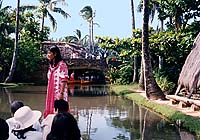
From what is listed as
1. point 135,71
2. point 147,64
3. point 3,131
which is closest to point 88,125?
point 147,64

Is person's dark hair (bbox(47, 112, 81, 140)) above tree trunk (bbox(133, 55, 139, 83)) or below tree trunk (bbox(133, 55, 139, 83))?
below

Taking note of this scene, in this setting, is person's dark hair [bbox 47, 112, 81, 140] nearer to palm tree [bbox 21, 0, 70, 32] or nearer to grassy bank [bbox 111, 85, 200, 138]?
grassy bank [bbox 111, 85, 200, 138]

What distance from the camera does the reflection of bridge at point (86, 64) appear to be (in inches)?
1539

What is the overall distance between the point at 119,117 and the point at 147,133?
356 centimetres

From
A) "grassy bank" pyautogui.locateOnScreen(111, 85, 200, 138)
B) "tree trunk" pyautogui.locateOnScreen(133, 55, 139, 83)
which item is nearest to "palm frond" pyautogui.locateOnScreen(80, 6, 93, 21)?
"tree trunk" pyautogui.locateOnScreen(133, 55, 139, 83)

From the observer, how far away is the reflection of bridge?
39.1m

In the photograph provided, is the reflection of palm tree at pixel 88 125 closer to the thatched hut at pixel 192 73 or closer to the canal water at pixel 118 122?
the canal water at pixel 118 122

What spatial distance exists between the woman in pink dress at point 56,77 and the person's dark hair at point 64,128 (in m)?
3.81

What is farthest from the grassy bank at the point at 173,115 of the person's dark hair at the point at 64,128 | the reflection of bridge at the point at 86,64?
the reflection of bridge at the point at 86,64

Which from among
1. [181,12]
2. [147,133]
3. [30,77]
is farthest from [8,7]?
[147,133]

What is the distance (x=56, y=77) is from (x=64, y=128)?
4.18 metres

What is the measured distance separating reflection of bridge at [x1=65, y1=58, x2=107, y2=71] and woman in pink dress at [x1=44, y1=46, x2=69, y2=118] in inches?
1206

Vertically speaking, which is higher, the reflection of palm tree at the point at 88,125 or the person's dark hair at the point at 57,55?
the person's dark hair at the point at 57,55

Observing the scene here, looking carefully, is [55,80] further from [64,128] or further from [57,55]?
[64,128]
